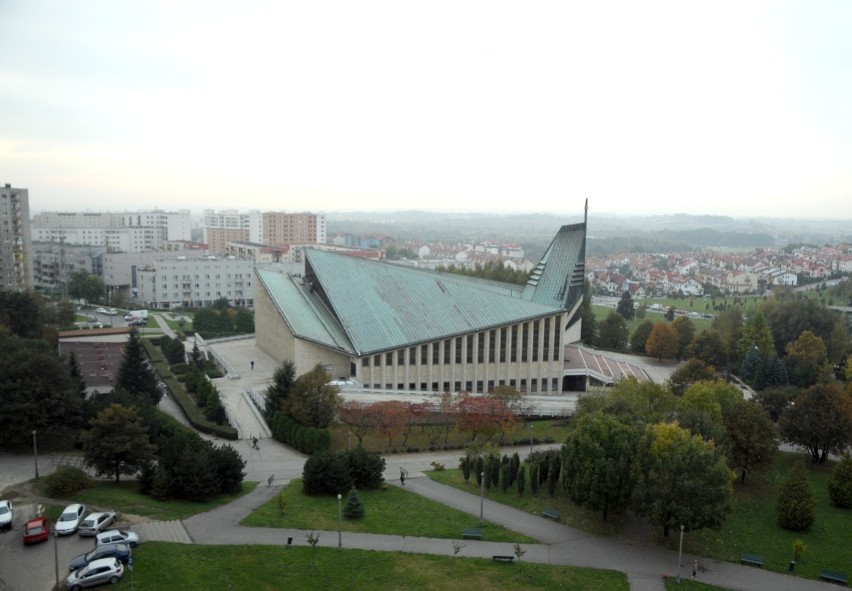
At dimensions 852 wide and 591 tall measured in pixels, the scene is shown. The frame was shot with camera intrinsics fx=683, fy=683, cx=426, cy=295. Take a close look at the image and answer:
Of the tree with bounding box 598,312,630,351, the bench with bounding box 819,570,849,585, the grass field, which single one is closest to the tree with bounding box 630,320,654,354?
the tree with bounding box 598,312,630,351

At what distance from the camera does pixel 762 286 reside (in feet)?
360

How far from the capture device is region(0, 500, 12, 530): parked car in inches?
749

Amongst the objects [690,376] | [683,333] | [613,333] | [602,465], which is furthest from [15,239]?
[602,465]

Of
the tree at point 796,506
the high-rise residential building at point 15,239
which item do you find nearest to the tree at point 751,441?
the tree at point 796,506

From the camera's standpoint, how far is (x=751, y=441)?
80.2 feet

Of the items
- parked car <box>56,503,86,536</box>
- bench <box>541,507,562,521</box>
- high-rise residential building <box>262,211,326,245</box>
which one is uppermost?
high-rise residential building <box>262,211,326,245</box>

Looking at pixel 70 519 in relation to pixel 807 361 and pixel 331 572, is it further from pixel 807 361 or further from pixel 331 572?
pixel 807 361

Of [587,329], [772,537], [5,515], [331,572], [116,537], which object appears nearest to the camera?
[331,572]

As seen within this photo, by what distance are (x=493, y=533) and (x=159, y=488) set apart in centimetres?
1086

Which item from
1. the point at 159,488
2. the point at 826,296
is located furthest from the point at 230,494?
the point at 826,296

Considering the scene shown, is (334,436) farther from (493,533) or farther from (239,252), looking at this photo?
(239,252)

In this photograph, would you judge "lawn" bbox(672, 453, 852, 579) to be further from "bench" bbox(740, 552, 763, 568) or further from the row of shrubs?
the row of shrubs

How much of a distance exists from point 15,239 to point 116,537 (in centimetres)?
5980

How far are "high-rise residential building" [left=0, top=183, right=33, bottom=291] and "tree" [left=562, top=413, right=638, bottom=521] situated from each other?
201ft
